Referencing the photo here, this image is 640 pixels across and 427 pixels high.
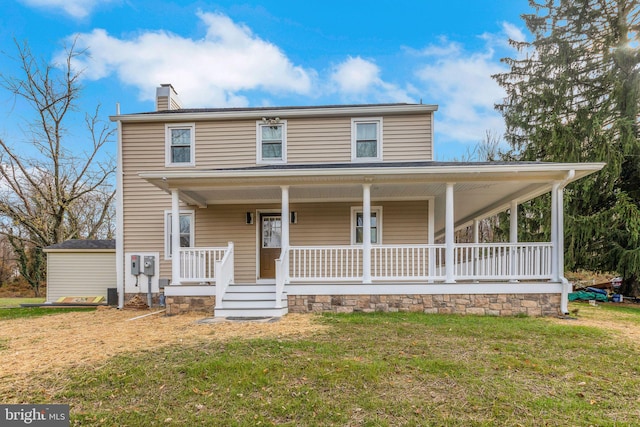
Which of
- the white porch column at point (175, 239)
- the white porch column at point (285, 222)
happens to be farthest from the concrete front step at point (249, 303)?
the white porch column at point (175, 239)

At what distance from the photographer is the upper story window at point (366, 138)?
30.7 ft

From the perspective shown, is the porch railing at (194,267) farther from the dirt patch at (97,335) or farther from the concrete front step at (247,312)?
the concrete front step at (247,312)

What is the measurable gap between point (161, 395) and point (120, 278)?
733 cm

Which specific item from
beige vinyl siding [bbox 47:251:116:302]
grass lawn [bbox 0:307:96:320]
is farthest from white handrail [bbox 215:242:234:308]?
beige vinyl siding [bbox 47:251:116:302]

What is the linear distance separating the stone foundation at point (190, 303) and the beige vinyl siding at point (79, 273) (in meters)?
4.31

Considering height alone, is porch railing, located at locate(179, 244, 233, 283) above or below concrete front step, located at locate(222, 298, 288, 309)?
above

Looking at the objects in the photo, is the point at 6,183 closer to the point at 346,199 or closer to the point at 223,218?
the point at 223,218

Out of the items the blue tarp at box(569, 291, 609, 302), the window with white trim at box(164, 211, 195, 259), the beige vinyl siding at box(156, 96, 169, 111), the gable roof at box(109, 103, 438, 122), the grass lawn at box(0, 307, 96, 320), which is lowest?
the blue tarp at box(569, 291, 609, 302)

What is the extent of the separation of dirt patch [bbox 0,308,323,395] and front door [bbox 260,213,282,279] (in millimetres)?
2606

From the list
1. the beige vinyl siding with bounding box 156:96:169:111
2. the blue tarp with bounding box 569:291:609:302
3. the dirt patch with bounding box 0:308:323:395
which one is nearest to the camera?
the dirt patch with bounding box 0:308:323:395

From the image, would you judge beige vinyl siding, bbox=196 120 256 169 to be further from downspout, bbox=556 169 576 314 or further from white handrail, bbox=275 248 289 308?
downspout, bbox=556 169 576 314

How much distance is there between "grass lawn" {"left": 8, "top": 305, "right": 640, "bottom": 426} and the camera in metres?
2.73

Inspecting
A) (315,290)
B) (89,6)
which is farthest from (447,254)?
(89,6)

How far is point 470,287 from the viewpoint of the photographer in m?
6.72
